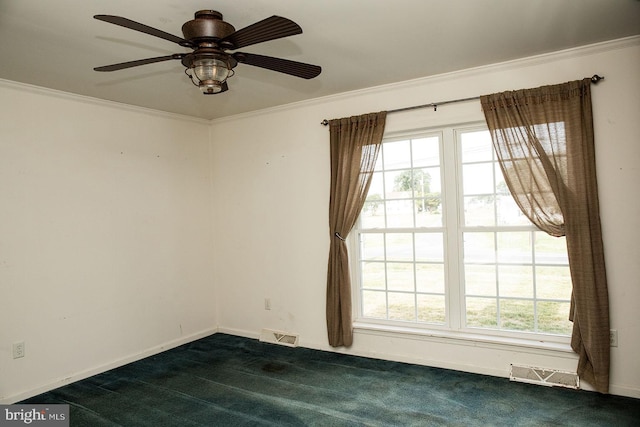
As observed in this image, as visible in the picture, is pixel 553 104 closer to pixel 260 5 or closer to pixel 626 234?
pixel 626 234

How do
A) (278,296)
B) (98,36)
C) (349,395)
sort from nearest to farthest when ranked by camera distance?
1. (98,36)
2. (349,395)
3. (278,296)

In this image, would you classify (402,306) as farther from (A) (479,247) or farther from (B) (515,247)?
(B) (515,247)

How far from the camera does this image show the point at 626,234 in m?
3.02

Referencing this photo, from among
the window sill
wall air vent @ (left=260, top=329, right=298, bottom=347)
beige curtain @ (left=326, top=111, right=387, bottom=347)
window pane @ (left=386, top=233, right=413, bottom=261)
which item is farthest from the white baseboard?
window pane @ (left=386, top=233, right=413, bottom=261)

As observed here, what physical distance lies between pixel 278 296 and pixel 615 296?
3.09 metres

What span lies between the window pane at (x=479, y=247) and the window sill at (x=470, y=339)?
2.15 ft

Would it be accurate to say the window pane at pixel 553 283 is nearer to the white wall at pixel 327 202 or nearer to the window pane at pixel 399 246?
the white wall at pixel 327 202

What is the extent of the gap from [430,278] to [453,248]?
Result: 36cm

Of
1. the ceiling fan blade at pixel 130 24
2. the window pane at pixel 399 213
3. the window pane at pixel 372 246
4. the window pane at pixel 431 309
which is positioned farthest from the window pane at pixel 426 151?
the ceiling fan blade at pixel 130 24

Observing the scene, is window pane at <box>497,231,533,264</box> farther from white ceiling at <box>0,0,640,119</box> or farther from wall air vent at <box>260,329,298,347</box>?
wall air vent at <box>260,329,298,347</box>

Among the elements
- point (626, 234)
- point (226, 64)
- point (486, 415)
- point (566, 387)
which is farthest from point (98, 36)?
point (566, 387)

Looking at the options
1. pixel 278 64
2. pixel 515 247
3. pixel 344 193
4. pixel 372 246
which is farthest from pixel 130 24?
pixel 515 247

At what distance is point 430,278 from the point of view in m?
3.82

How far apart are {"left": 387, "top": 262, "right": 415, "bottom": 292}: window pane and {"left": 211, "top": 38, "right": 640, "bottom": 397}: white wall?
17.8 inches
